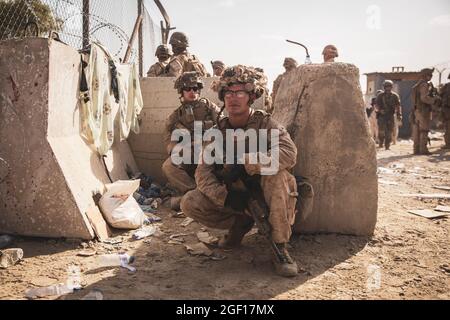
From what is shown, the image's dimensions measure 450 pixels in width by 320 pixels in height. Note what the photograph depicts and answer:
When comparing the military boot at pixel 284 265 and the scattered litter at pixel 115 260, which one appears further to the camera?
the scattered litter at pixel 115 260

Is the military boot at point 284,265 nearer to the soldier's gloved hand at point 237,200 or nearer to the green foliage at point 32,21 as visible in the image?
the soldier's gloved hand at point 237,200

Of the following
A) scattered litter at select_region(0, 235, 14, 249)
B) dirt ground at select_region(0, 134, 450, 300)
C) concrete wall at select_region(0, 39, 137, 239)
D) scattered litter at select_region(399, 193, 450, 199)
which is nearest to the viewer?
dirt ground at select_region(0, 134, 450, 300)

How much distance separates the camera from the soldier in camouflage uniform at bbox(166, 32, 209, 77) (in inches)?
242

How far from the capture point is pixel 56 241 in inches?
126

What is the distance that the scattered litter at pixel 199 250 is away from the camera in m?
3.06

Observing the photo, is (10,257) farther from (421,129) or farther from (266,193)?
(421,129)

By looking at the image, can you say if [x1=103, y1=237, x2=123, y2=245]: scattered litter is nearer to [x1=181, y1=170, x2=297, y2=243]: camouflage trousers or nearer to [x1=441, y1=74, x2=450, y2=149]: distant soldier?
[x1=181, y1=170, x2=297, y2=243]: camouflage trousers

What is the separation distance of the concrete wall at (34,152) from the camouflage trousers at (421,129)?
9.05 metres

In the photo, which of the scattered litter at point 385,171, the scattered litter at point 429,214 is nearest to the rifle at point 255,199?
the scattered litter at point 429,214

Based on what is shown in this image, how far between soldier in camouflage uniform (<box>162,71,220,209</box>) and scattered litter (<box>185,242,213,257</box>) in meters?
1.27

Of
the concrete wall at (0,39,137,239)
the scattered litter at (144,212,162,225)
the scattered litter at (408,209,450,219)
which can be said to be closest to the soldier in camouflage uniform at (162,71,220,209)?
the scattered litter at (144,212,162,225)

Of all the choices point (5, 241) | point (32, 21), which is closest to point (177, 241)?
point (5, 241)

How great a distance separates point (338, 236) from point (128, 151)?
349 centimetres

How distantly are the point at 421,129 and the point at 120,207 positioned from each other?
→ 8.69m
